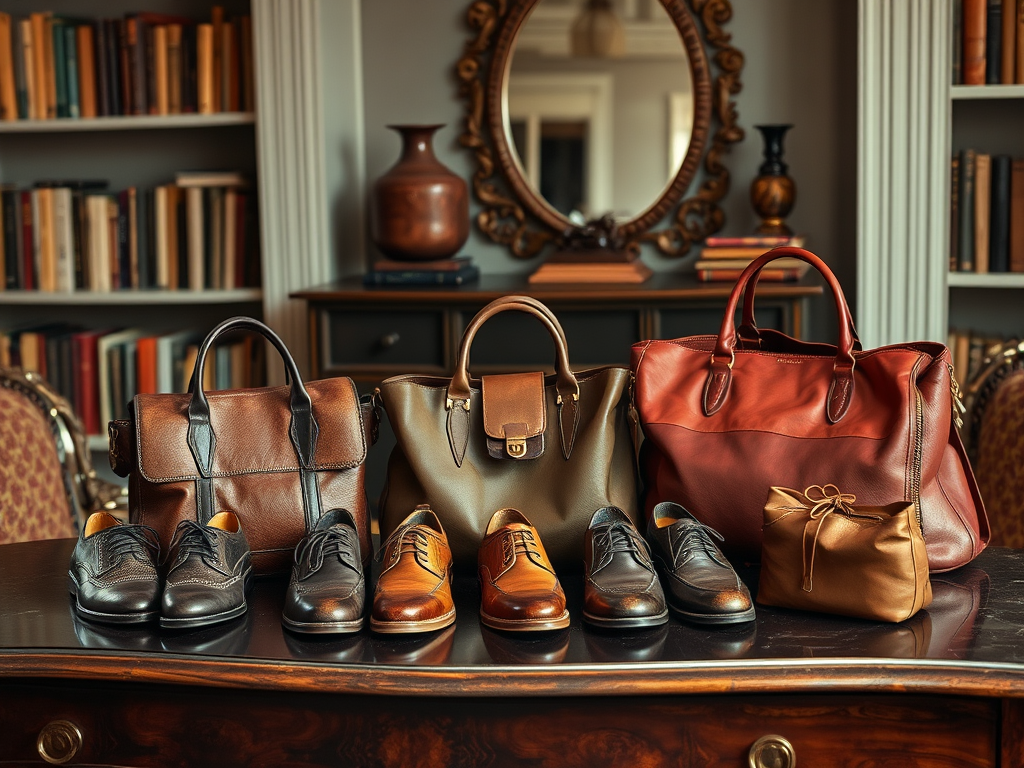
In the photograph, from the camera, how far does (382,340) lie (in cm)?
287

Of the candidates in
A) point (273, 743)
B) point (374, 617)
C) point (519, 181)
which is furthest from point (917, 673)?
point (519, 181)

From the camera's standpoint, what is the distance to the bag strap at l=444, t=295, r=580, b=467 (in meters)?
1.33

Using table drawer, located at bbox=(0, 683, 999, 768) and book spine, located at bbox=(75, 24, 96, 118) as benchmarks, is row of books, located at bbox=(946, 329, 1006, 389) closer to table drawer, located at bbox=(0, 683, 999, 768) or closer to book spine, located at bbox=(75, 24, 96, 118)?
table drawer, located at bbox=(0, 683, 999, 768)

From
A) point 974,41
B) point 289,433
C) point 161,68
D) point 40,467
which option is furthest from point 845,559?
point 161,68

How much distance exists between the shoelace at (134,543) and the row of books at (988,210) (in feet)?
7.90

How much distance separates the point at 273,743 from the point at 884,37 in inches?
97.6

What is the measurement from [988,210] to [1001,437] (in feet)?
4.37

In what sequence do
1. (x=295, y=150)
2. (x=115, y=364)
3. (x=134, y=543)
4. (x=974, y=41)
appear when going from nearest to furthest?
(x=134, y=543)
(x=974, y=41)
(x=295, y=150)
(x=115, y=364)

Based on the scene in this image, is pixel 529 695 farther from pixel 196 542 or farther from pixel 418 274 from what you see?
pixel 418 274

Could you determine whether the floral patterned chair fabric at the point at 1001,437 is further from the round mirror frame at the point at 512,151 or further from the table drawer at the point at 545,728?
the round mirror frame at the point at 512,151

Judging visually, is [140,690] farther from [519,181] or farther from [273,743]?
[519,181]

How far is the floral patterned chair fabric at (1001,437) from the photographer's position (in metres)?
1.76

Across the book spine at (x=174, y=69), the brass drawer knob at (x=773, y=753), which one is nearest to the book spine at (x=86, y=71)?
the book spine at (x=174, y=69)

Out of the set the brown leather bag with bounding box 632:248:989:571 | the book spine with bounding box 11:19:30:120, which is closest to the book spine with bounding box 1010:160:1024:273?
the brown leather bag with bounding box 632:248:989:571
